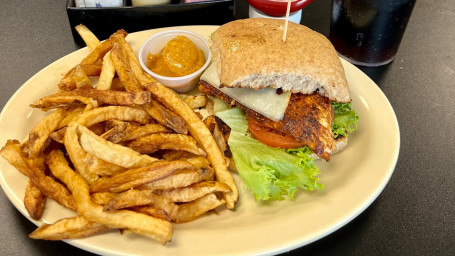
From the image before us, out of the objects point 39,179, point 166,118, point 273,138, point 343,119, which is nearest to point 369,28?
point 343,119

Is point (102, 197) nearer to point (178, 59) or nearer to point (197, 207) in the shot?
point (197, 207)

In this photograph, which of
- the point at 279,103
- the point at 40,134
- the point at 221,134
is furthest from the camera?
the point at 221,134

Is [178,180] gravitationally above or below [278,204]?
above

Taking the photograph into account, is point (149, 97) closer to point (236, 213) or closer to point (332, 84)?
point (236, 213)

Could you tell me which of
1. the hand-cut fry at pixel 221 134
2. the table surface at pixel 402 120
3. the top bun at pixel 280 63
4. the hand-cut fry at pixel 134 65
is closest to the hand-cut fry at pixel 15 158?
the table surface at pixel 402 120

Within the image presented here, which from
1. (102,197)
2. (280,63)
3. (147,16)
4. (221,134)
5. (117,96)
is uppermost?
(280,63)

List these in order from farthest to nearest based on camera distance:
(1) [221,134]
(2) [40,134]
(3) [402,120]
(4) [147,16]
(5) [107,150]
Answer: (4) [147,16]
(3) [402,120]
(1) [221,134]
(2) [40,134]
(5) [107,150]

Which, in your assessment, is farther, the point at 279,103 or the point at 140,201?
the point at 279,103

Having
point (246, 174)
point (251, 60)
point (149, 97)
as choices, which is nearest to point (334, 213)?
point (246, 174)
